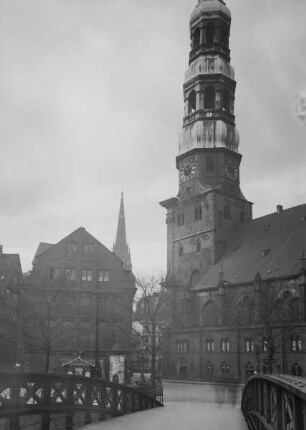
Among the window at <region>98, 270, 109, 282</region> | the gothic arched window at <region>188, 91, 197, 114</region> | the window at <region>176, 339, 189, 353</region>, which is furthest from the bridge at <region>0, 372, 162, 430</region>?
the gothic arched window at <region>188, 91, 197, 114</region>

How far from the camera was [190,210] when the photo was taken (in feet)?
262

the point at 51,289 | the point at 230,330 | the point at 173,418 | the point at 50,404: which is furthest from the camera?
the point at 230,330

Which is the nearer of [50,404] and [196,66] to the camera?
[50,404]

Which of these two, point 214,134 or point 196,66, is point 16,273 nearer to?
point 214,134

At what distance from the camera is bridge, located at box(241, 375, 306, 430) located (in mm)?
8148

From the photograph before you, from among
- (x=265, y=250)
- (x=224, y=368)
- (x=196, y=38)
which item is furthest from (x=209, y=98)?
(x=224, y=368)

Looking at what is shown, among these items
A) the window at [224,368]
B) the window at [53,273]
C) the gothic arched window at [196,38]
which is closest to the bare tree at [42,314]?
the window at [53,273]

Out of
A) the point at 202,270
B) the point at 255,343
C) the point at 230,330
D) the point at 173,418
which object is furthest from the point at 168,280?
the point at 173,418

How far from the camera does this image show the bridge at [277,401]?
8148mm

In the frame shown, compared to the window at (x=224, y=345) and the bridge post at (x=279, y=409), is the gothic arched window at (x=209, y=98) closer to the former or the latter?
the window at (x=224, y=345)

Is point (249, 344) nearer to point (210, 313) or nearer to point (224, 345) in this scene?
point (224, 345)

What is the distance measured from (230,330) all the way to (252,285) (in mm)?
6202

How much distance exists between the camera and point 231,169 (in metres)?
79.8

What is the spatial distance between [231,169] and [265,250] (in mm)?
16482
